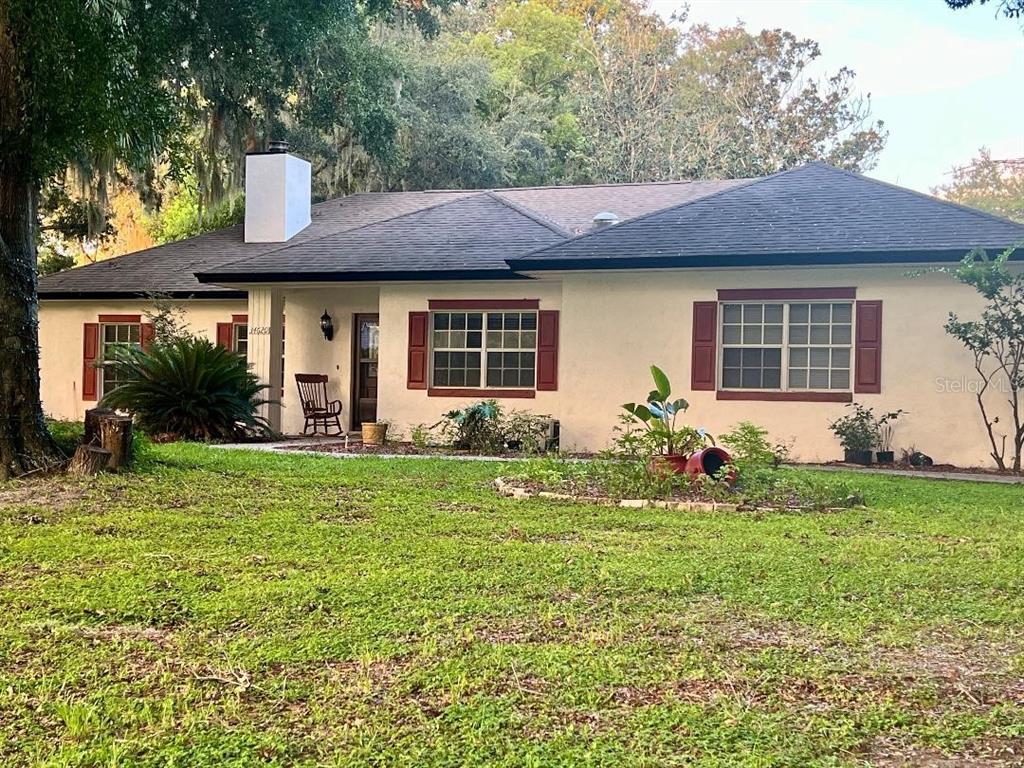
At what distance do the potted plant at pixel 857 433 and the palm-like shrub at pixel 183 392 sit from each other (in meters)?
7.59

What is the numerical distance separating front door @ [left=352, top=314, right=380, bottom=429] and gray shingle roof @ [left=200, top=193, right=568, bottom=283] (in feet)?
4.47

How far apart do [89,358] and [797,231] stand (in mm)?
12063

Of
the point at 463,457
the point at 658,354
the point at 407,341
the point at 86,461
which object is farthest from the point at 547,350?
the point at 86,461

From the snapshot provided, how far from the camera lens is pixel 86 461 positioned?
8.14 meters

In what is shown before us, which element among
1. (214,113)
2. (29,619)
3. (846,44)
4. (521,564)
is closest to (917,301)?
(521,564)

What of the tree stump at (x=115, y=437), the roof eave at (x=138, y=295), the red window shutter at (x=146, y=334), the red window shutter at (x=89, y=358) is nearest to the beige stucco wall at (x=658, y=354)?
the roof eave at (x=138, y=295)

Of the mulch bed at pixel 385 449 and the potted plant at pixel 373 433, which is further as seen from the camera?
the potted plant at pixel 373 433

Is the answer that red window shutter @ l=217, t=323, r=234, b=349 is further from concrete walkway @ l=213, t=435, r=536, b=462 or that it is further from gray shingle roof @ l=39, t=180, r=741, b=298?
concrete walkway @ l=213, t=435, r=536, b=462

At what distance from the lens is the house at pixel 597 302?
37.3 ft

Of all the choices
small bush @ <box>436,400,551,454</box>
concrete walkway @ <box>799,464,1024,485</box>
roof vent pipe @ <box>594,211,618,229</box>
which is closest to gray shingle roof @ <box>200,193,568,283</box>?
roof vent pipe @ <box>594,211,618,229</box>

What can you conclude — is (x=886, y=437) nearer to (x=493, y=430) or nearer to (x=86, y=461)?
(x=493, y=430)

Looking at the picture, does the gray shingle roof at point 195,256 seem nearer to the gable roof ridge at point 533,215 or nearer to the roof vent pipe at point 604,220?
the gable roof ridge at point 533,215

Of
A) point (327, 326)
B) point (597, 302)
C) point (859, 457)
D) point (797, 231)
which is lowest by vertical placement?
point (859, 457)

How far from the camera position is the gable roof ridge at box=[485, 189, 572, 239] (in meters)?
14.2
